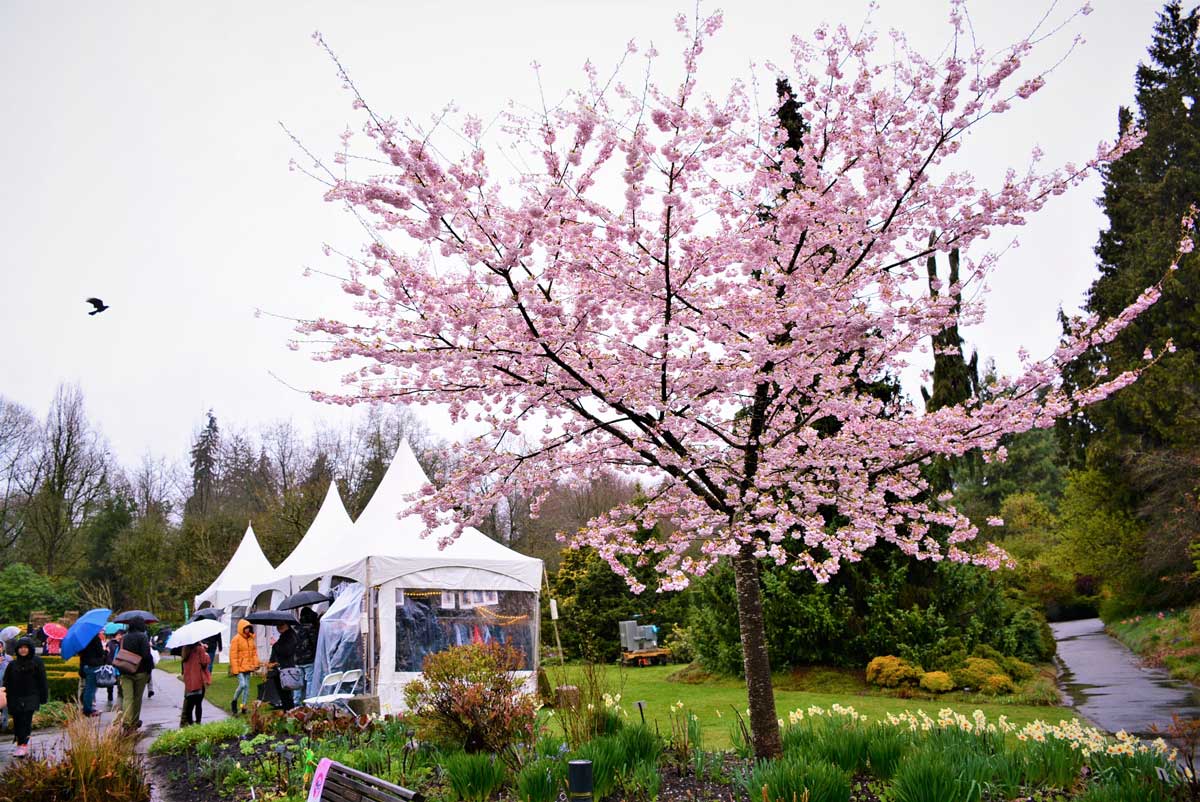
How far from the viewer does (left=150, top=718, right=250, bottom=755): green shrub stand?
326 inches

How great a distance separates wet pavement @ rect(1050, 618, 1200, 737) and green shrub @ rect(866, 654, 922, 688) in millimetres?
2105

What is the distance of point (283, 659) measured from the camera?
12.1 meters

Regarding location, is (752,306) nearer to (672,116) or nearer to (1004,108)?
(672,116)

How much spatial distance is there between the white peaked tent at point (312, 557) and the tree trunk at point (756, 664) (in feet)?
28.9

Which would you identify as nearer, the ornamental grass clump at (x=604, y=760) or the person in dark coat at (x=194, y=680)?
the ornamental grass clump at (x=604, y=760)

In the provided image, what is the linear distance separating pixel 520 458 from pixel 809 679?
9.02 m

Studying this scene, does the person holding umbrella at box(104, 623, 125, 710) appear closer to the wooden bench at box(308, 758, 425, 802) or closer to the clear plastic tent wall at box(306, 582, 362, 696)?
the clear plastic tent wall at box(306, 582, 362, 696)

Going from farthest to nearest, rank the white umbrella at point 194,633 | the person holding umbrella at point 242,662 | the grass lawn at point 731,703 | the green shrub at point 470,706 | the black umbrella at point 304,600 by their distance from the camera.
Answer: the person holding umbrella at point 242,662
the black umbrella at point 304,600
the white umbrella at point 194,633
the grass lawn at point 731,703
the green shrub at point 470,706

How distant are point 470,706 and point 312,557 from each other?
11.5m

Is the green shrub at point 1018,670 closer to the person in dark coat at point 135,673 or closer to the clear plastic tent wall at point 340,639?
the clear plastic tent wall at point 340,639

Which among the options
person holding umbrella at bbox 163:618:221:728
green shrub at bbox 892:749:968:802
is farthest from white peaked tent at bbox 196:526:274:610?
green shrub at bbox 892:749:968:802

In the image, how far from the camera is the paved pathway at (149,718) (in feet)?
32.3

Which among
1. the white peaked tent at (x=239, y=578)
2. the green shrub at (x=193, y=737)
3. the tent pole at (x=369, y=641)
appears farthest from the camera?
the white peaked tent at (x=239, y=578)

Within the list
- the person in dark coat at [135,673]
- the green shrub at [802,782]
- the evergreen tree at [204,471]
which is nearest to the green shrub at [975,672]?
the green shrub at [802,782]
